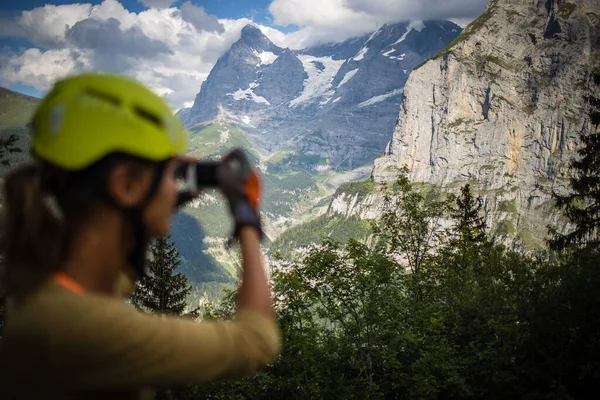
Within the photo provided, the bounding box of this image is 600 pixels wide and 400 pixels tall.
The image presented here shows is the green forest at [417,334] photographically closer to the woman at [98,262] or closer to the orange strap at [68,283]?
the woman at [98,262]

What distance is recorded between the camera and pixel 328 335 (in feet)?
53.7

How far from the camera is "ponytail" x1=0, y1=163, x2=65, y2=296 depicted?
1.44m

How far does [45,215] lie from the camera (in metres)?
1.49

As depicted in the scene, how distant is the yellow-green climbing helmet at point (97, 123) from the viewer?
1479mm

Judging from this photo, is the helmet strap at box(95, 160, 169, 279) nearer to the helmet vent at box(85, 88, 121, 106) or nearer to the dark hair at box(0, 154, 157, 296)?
the dark hair at box(0, 154, 157, 296)

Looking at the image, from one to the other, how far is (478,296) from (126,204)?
21334 mm

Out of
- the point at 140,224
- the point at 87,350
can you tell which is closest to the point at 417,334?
the point at 140,224

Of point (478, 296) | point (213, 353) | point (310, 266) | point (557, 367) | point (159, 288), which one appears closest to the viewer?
point (213, 353)

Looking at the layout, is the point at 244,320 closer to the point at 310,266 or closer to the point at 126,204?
the point at 126,204

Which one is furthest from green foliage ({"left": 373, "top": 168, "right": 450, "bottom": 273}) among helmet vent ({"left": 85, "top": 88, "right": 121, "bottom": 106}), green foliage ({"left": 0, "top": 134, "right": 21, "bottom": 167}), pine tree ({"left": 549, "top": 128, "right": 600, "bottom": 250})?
helmet vent ({"left": 85, "top": 88, "right": 121, "bottom": 106})

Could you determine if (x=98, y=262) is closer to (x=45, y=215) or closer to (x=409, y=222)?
(x=45, y=215)

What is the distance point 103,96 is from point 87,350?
92cm

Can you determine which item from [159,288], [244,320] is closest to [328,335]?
[244,320]

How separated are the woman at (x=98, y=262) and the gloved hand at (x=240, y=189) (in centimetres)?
17
